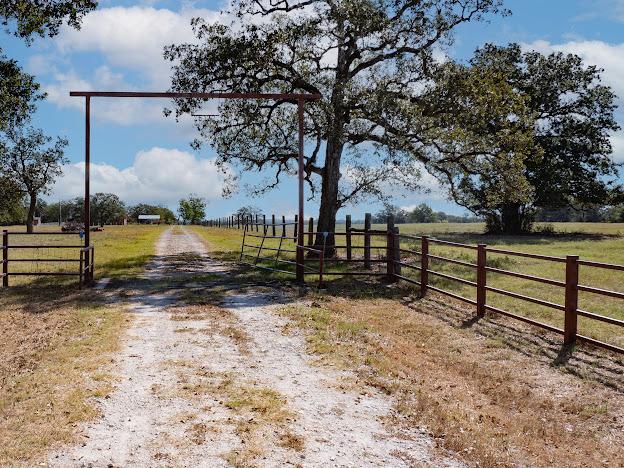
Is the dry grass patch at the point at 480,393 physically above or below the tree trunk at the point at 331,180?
below

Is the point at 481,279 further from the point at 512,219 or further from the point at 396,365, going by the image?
the point at 512,219

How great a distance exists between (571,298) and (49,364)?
735cm

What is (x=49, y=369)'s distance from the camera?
6.84 meters

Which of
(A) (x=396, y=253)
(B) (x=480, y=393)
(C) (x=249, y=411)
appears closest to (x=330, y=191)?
(A) (x=396, y=253)

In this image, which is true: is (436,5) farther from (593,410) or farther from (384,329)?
(593,410)

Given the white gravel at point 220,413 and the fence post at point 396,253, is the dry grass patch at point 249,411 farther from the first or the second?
the fence post at point 396,253

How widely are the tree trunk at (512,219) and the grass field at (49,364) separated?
36337 mm

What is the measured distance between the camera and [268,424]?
17.0ft

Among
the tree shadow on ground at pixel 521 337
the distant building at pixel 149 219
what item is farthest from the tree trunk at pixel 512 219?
the distant building at pixel 149 219

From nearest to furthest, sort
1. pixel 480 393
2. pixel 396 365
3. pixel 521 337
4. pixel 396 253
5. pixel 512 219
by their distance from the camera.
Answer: pixel 480 393
pixel 396 365
pixel 521 337
pixel 396 253
pixel 512 219

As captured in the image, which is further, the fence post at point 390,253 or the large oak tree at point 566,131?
the large oak tree at point 566,131

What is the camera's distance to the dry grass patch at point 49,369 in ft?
16.2

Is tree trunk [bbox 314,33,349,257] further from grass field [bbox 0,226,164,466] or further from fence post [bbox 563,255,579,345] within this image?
fence post [bbox 563,255,579,345]

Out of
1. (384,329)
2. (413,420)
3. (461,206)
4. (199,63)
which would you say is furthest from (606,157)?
(413,420)
